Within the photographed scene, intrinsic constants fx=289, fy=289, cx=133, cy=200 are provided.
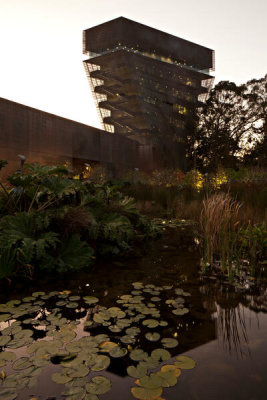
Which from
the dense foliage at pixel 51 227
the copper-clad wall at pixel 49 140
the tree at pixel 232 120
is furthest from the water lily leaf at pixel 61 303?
the tree at pixel 232 120

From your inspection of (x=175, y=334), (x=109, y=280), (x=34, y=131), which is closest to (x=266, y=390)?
(x=175, y=334)

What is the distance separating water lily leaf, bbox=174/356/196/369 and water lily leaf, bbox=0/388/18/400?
0.85 m

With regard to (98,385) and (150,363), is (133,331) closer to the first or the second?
(150,363)

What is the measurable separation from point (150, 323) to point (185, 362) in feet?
1.64

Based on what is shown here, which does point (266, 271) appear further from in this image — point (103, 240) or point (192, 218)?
point (192, 218)

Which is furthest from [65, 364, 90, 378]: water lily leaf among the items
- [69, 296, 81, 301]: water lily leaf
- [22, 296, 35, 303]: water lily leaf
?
[22, 296, 35, 303]: water lily leaf

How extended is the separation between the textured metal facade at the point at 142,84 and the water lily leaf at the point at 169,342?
32.2 meters

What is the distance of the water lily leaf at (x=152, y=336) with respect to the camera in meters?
1.89

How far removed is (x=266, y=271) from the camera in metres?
3.54

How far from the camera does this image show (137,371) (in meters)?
1.55

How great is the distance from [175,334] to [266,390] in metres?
0.66

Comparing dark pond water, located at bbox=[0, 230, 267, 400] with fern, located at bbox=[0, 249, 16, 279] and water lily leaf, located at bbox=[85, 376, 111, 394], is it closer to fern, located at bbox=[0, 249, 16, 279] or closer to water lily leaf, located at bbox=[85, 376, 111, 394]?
water lily leaf, located at bbox=[85, 376, 111, 394]

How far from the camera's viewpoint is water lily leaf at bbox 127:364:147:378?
1516 mm

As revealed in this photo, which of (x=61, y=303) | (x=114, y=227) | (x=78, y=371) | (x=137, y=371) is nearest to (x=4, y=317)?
(x=61, y=303)
